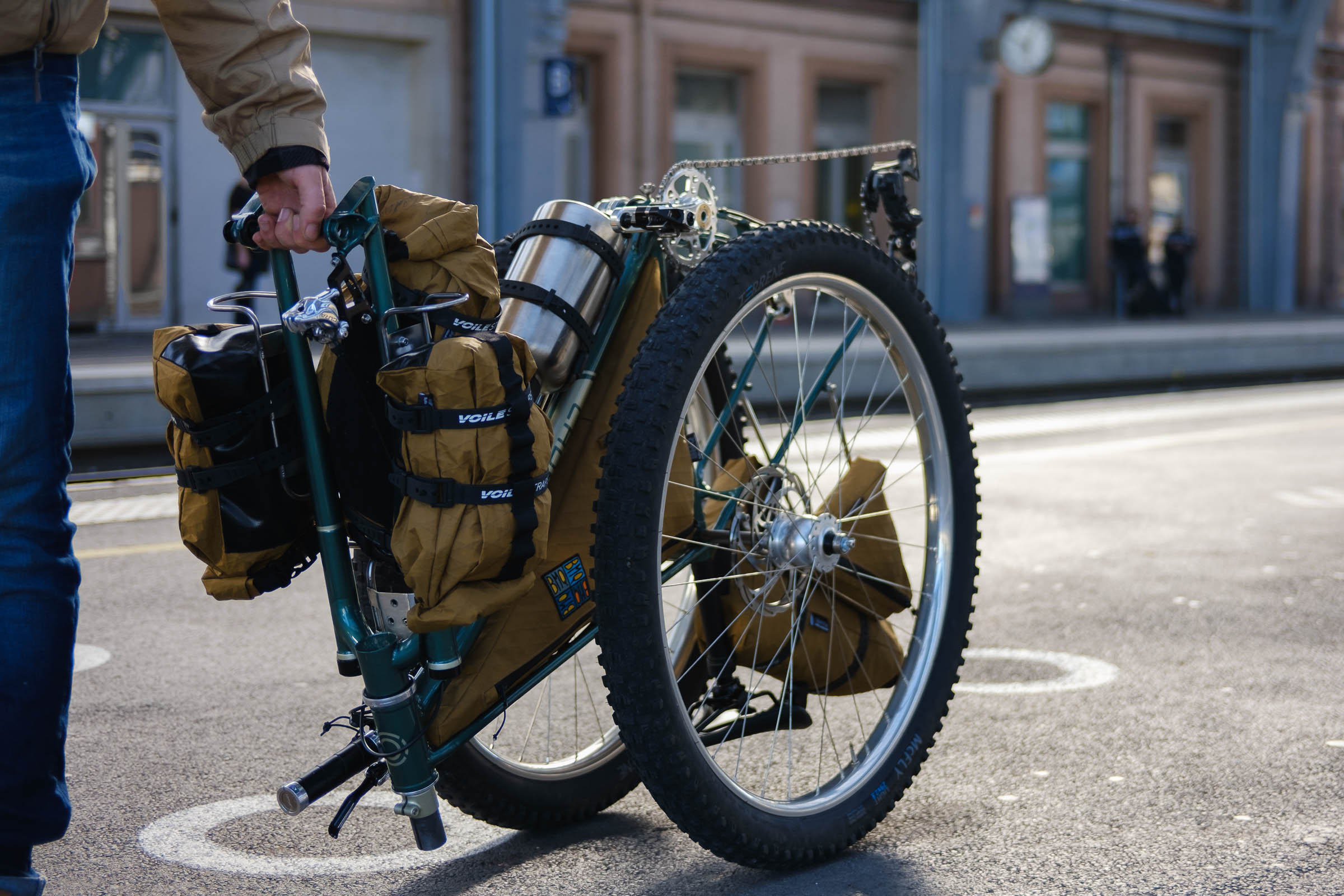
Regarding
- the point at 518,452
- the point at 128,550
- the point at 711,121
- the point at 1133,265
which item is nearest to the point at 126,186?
the point at 711,121

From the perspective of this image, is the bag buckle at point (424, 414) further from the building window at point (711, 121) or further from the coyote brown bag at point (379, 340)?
the building window at point (711, 121)

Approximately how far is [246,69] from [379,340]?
0.39 m

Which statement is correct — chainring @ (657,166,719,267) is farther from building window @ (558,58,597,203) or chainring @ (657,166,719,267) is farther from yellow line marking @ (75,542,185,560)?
building window @ (558,58,597,203)

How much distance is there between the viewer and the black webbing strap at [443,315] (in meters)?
2.14

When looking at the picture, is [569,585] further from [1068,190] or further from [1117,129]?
[1117,129]

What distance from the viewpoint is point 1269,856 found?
256 centimetres

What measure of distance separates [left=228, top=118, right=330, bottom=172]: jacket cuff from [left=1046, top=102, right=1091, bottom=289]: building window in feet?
77.8

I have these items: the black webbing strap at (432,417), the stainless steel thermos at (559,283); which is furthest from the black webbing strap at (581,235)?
the black webbing strap at (432,417)

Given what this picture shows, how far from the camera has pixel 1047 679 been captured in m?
3.82

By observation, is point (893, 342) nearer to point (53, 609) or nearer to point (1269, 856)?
point (1269, 856)

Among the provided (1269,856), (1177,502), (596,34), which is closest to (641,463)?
(1269,856)

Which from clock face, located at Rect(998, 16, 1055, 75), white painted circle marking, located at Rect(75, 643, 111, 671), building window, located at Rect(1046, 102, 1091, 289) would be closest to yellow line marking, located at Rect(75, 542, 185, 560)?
white painted circle marking, located at Rect(75, 643, 111, 671)

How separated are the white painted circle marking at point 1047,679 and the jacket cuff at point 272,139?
2018mm

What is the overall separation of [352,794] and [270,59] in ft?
3.19
